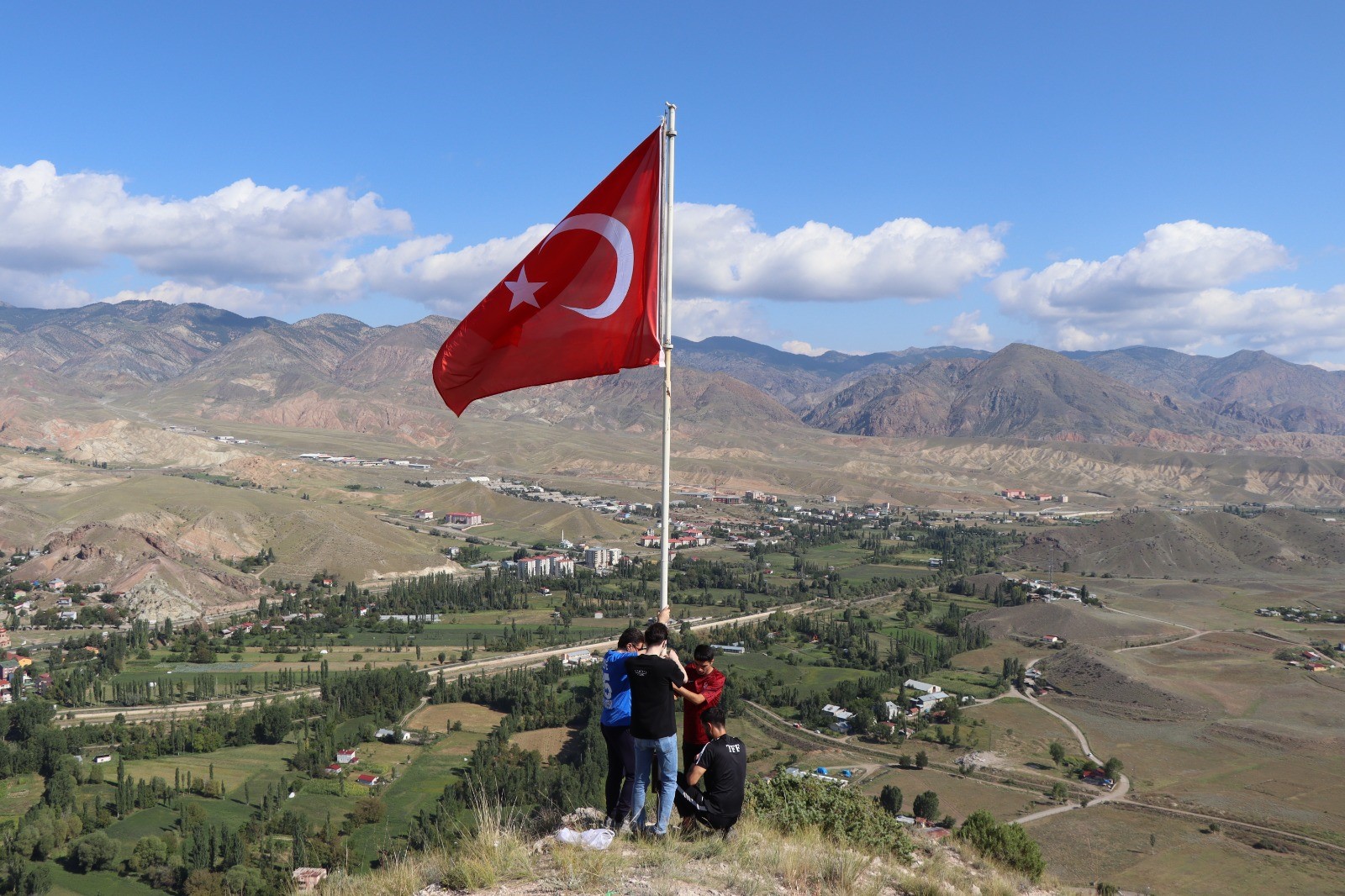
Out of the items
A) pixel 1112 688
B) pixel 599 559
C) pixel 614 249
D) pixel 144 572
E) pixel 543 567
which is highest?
pixel 614 249

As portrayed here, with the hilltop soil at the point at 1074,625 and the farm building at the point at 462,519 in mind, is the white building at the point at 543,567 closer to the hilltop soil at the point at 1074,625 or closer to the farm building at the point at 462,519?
the farm building at the point at 462,519

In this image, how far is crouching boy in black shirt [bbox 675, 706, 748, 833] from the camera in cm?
995

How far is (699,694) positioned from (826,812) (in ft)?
17.7

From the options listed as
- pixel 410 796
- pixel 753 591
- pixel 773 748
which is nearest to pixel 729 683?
pixel 773 748

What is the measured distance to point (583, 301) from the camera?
12.6m

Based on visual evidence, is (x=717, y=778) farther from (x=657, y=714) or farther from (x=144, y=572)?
(x=144, y=572)

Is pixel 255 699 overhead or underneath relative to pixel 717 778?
underneath

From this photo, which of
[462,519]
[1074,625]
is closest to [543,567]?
[462,519]

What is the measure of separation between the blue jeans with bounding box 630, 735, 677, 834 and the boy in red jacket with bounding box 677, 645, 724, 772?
1.29ft

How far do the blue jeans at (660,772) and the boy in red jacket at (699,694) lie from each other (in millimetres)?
393

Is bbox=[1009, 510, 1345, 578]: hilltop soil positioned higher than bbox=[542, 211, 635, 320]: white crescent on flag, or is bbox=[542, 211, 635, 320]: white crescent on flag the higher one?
bbox=[542, 211, 635, 320]: white crescent on flag

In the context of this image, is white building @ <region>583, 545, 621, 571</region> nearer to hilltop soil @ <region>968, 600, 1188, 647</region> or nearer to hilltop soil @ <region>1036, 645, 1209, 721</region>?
hilltop soil @ <region>968, 600, 1188, 647</region>

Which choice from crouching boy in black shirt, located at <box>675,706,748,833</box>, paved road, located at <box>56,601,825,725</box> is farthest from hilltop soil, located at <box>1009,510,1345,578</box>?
crouching boy in black shirt, located at <box>675,706,748,833</box>

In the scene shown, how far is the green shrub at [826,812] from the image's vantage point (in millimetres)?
12836
